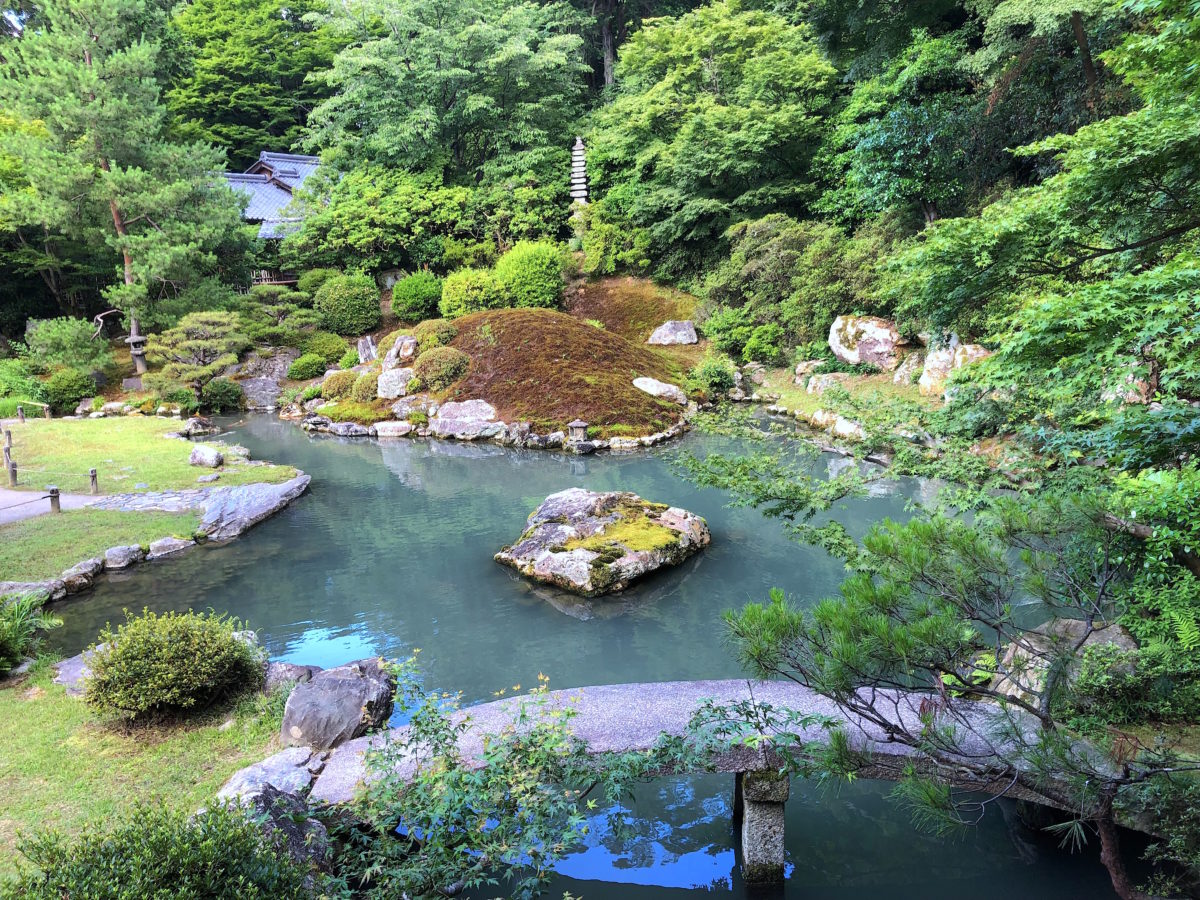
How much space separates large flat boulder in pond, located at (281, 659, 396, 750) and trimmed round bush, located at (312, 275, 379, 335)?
60.7ft

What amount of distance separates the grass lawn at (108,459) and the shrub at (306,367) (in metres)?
4.95

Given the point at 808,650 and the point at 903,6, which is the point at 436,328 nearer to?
the point at 903,6

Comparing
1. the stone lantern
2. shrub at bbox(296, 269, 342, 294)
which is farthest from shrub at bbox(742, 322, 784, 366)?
the stone lantern

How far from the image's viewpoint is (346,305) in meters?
21.5

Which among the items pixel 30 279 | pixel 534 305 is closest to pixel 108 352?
pixel 30 279

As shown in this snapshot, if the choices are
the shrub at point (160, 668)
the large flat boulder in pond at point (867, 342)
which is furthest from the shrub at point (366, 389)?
the shrub at point (160, 668)

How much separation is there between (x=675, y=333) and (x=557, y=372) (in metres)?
4.94

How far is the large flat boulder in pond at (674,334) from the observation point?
1927 cm

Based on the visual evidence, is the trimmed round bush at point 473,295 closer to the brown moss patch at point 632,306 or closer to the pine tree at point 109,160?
the brown moss patch at point 632,306

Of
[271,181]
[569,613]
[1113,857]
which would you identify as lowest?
[569,613]

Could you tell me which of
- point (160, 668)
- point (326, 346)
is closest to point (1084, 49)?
point (160, 668)

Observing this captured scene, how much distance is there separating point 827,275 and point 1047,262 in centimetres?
1149

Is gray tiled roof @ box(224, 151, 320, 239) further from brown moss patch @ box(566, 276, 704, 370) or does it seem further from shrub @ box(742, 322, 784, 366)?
shrub @ box(742, 322, 784, 366)

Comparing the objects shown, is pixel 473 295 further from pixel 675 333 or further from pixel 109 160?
pixel 109 160
